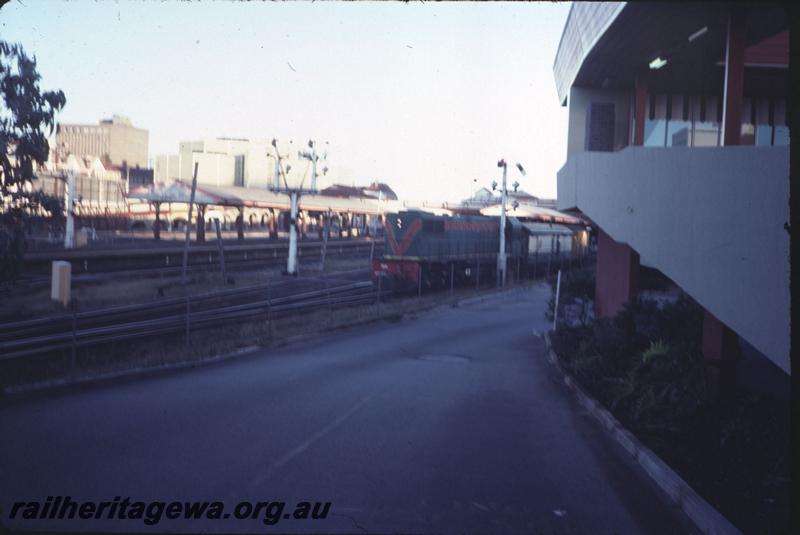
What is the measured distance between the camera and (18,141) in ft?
22.0

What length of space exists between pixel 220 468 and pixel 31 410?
434 cm

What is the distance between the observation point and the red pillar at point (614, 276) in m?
15.6

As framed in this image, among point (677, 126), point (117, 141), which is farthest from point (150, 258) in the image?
point (117, 141)

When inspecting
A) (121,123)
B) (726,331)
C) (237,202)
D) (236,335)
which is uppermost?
(121,123)

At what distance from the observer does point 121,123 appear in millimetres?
78625

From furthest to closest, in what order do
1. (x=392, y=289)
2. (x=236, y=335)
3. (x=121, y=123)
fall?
(x=121, y=123) < (x=392, y=289) < (x=236, y=335)

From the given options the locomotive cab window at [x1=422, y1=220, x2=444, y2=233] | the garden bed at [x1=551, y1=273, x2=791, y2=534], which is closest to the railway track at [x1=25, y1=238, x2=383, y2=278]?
the locomotive cab window at [x1=422, y1=220, x2=444, y2=233]

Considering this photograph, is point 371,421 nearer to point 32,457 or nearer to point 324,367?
point 32,457

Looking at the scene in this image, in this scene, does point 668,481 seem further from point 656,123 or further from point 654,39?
point 656,123

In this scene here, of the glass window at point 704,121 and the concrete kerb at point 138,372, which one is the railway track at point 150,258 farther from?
the glass window at point 704,121

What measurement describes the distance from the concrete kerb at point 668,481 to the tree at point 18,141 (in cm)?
653

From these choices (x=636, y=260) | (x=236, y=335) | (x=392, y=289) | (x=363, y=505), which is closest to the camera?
(x=363, y=505)

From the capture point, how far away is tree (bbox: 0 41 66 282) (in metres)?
6.56

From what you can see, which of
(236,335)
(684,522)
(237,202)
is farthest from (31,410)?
(237,202)
